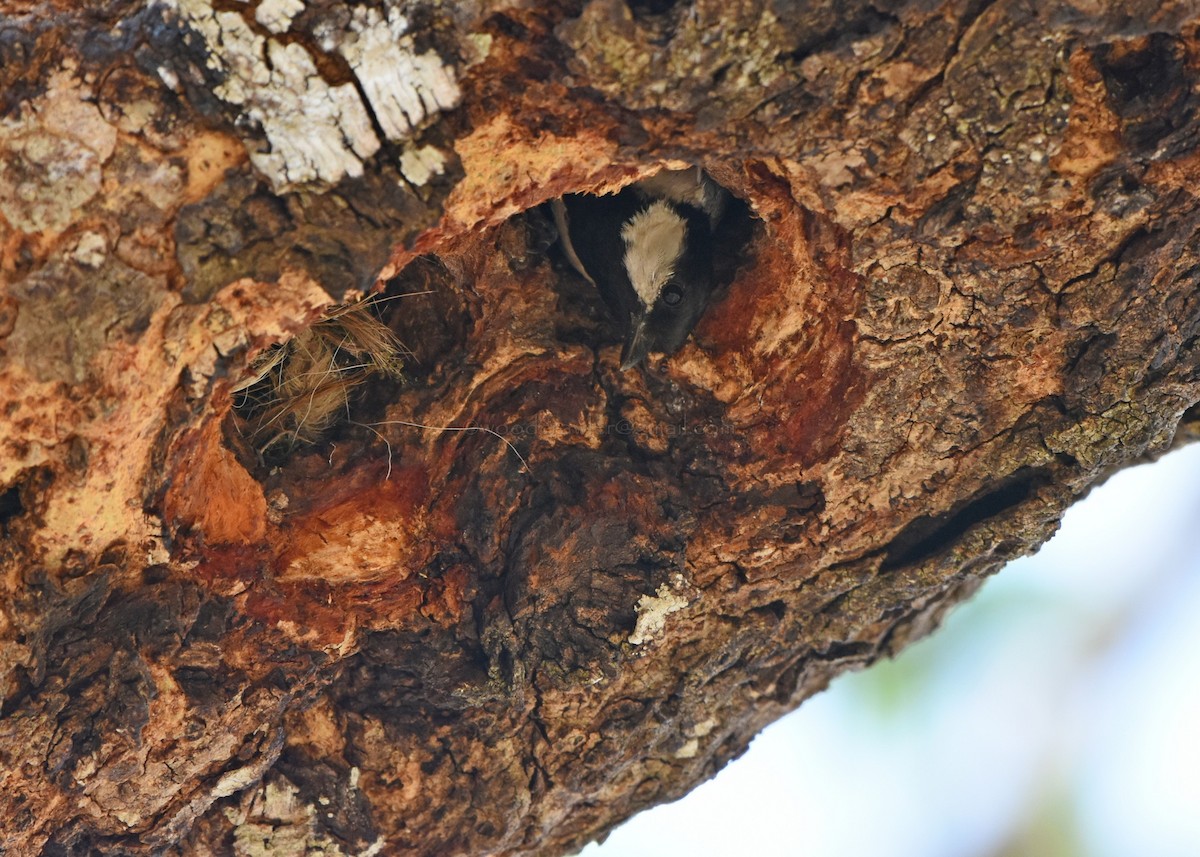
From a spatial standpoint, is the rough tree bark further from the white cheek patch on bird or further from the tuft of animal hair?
the white cheek patch on bird

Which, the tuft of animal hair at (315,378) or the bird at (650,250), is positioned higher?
the tuft of animal hair at (315,378)

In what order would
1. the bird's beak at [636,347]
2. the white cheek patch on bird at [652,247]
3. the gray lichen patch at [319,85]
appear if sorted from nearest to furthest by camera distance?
the gray lichen patch at [319,85] < the bird's beak at [636,347] < the white cheek patch on bird at [652,247]

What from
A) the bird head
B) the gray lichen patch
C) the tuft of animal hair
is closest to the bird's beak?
the bird head

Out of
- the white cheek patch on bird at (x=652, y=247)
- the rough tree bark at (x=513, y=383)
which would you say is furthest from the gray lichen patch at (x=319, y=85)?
the white cheek patch on bird at (x=652, y=247)

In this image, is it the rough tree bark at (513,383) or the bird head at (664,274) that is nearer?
the rough tree bark at (513,383)

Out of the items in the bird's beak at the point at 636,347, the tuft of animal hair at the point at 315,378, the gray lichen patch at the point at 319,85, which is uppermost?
the gray lichen patch at the point at 319,85

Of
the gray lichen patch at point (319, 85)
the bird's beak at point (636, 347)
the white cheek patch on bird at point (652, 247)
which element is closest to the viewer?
the gray lichen patch at point (319, 85)

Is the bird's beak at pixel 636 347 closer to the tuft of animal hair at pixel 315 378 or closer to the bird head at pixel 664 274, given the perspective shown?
the bird head at pixel 664 274

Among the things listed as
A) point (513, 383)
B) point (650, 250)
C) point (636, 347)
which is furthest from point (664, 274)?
point (513, 383)
